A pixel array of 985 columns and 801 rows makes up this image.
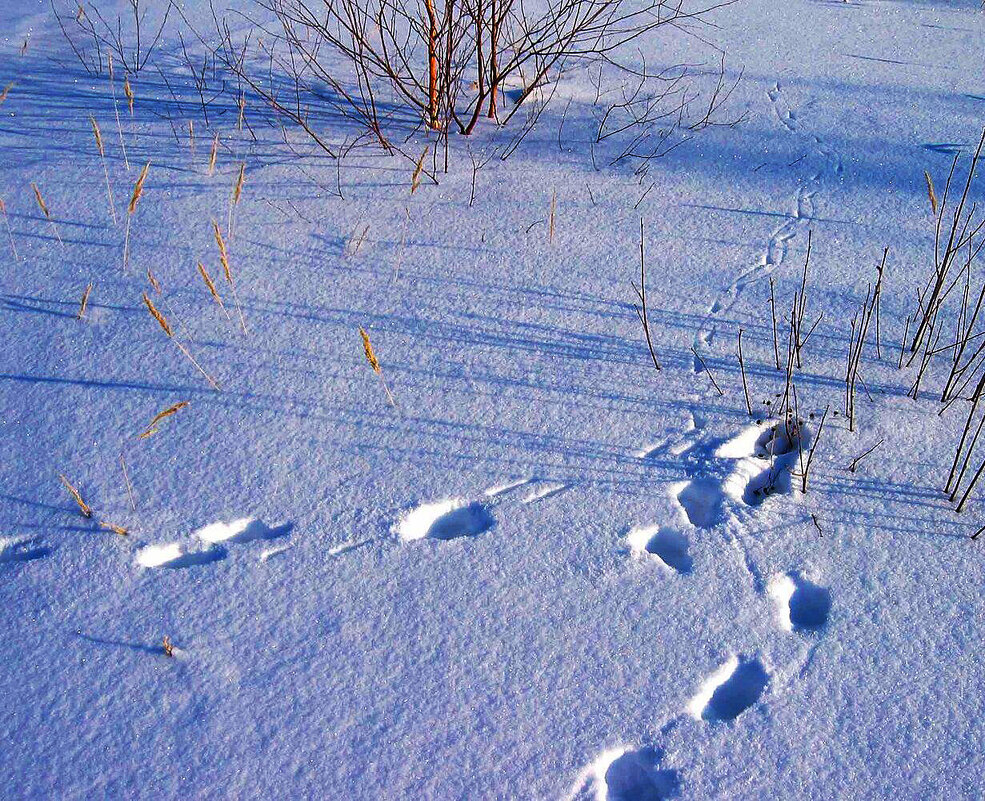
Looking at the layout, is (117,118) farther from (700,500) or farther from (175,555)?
(700,500)

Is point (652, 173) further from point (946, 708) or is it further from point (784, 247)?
point (946, 708)

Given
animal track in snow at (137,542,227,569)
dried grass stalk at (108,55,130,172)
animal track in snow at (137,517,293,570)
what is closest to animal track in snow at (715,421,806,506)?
animal track in snow at (137,517,293,570)

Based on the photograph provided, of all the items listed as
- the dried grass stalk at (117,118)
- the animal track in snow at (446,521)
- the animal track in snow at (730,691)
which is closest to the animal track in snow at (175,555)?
the animal track in snow at (446,521)

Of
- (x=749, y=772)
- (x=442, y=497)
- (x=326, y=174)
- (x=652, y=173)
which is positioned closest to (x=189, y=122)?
(x=326, y=174)

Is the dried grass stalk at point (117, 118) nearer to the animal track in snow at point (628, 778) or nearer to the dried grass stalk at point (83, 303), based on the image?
the dried grass stalk at point (83, 303)

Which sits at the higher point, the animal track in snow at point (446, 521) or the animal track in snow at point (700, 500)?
the animal track in snow at point (700, 500)

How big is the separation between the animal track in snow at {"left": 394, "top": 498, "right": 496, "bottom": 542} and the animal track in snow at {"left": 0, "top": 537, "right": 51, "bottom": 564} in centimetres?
69

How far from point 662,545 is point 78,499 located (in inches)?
45.9

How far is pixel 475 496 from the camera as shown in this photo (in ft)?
5.41

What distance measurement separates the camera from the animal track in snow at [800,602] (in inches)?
56.3

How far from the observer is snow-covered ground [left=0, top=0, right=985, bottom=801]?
49.9 inches

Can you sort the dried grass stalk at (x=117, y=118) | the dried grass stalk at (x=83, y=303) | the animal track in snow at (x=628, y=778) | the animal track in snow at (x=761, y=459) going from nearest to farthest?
the animal track in snow at (x=628, y=778), the animal track in snow at (x=761, y=459), the dried grass stalk at (x=83, y=303), the dried grass stalk at (x=117, y=118)

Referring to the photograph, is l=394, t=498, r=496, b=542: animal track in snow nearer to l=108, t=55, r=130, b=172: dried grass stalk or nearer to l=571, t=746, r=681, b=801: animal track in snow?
l=571, t=746, r=681, b=801: animal track in snow

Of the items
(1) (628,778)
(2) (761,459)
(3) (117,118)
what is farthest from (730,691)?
(3) (117,118)
